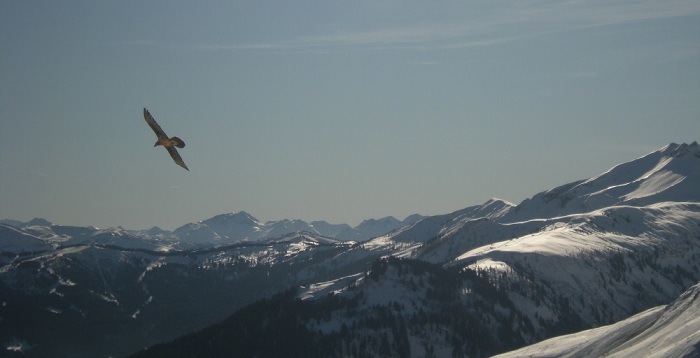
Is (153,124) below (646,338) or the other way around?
the other way around

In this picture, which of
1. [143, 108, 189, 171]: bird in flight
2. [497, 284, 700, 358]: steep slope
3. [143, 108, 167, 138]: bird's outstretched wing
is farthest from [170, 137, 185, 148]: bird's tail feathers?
[497, 284, 700, 358]: steep slope

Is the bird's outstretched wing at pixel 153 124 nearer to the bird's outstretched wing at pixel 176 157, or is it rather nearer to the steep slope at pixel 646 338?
the bird's outstretched wing at pixel 176 157

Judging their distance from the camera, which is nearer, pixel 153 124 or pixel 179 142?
pixel 179 142

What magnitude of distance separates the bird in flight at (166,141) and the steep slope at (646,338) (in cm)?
12034

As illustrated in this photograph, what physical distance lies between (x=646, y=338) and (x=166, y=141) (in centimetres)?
14344

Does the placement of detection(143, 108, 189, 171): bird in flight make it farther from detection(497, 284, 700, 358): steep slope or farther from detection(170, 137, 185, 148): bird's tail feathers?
detection(497, 284, 700, 358): steep slope

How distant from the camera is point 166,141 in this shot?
109 feet

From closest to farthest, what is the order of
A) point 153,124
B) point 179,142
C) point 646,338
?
point 179,142
point 153,124
point 646,338

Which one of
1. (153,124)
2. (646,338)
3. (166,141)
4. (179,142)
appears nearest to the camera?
(179,142)

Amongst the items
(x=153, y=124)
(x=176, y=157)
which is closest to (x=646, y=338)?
(x=176, y=157)

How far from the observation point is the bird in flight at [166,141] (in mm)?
32531

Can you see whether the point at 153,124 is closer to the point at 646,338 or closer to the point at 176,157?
the point at 176,157

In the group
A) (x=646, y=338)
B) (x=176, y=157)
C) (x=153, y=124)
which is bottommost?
(x=646, y=338)

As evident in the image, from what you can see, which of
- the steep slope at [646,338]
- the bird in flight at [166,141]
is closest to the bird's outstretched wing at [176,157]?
the bird in flight at [166,141]
